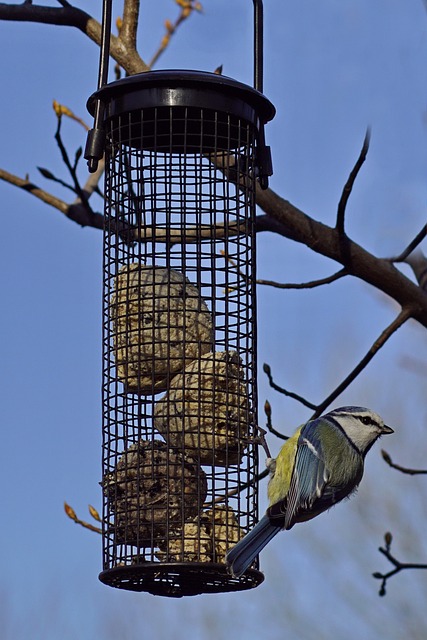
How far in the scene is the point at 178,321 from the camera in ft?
14.7

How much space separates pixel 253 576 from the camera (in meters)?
4.27

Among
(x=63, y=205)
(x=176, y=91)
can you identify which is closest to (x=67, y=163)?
(x=63, y=205)

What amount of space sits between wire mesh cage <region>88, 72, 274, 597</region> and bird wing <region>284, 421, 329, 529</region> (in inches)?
6.6

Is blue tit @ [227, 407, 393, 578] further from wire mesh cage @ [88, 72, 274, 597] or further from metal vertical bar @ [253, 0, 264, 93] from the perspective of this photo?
metal vertical bar @ [253, 0, 264, 93]

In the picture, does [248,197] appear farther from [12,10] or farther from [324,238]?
[12,10]

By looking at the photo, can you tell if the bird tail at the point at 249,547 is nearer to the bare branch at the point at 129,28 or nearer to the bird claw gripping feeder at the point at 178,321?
the bird claw gripping feeder at the point at 178,321

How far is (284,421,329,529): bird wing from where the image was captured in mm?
4398

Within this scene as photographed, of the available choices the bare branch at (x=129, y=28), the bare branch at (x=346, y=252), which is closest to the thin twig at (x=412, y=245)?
the bare branch at (x=346, y=252)

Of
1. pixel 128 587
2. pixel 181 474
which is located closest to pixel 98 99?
pixel 181 474

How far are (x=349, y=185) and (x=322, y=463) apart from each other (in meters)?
1.05

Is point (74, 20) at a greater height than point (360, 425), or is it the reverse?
point (74, 20)

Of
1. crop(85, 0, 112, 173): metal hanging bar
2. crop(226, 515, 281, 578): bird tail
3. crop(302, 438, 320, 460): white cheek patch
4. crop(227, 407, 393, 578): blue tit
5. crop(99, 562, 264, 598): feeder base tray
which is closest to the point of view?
crop(226, 515, 281, 578): bird tail

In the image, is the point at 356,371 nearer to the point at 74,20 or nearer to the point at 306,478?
the point at 306,478

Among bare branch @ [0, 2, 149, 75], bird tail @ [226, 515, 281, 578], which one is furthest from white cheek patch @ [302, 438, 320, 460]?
bare branch @ [0, 2, 149, 75]
